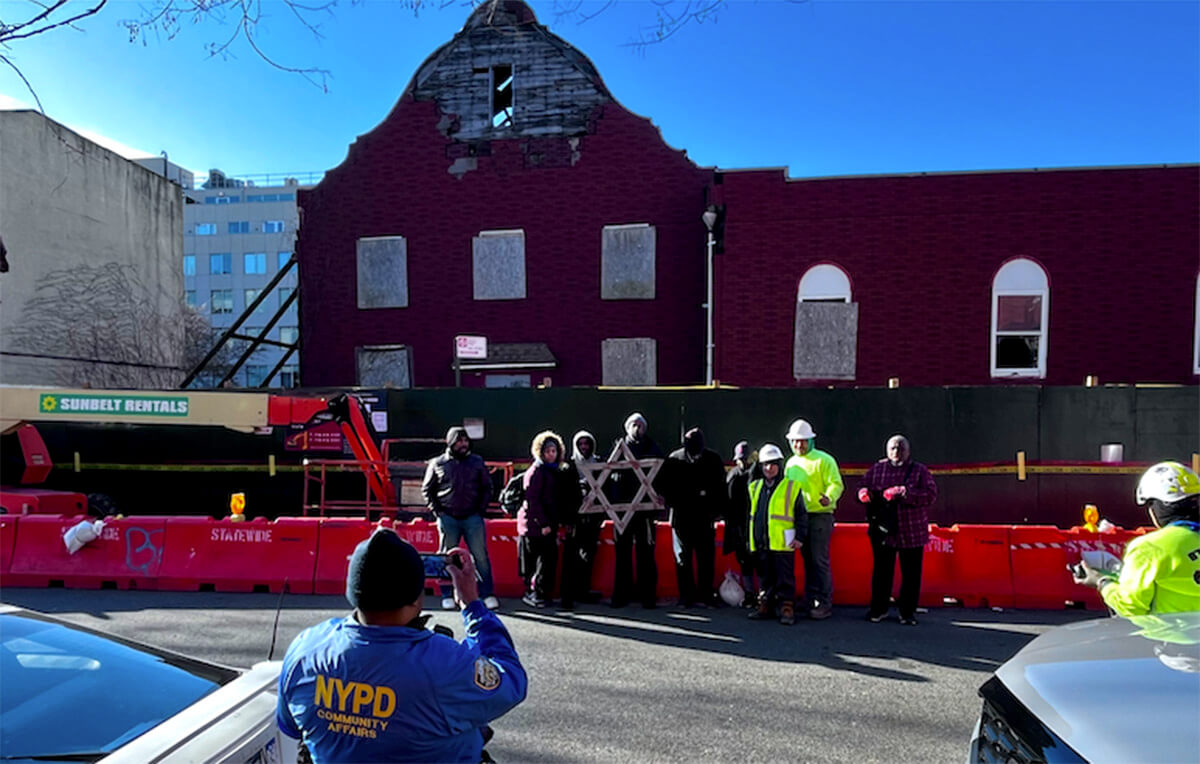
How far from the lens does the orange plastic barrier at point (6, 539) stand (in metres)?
7.91

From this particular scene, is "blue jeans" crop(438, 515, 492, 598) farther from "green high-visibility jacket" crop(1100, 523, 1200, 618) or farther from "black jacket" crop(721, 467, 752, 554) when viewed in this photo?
"green high-visibility jacket" crop(1100, 523, 1200, 618)

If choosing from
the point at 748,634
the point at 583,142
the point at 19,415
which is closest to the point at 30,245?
the point at 19,415

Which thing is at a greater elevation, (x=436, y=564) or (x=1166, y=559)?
(x=436, y=564)

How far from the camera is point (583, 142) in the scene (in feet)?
54.0

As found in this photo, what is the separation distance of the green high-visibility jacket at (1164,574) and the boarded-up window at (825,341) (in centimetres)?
1151

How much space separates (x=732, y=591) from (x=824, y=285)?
9.27 meters

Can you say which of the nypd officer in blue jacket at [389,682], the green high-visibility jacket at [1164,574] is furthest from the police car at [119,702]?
the green high-visibility jacket at [1164,574]

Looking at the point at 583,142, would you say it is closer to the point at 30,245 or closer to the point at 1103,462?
the point at 1103,462

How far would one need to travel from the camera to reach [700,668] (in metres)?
5.38

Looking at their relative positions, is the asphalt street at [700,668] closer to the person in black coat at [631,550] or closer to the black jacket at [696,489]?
the person in black coat at [631,550]

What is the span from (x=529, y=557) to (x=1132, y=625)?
Answer: 17.1 ft

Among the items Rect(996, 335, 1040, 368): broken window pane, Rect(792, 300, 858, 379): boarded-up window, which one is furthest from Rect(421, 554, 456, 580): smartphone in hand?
Rect(996, 335, 1040, 368): broken window pane

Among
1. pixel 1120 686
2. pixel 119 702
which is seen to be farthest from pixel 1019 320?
pixel 119 702

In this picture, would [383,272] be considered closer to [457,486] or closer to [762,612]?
[457,486]
